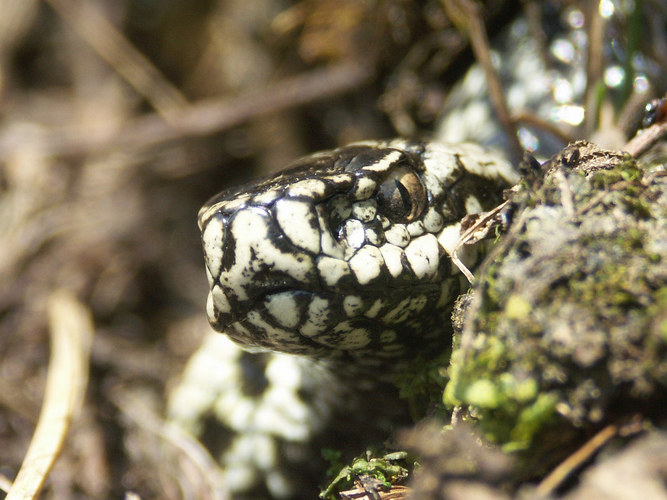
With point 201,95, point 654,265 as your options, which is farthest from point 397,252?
point 201,95

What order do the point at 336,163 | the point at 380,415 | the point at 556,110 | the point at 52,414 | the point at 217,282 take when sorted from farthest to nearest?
the point at 556,110, the point at 52,414, the point at 380,415, the point at 336,163, the point at 217,282

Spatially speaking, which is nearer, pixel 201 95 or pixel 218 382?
pixel 218 382

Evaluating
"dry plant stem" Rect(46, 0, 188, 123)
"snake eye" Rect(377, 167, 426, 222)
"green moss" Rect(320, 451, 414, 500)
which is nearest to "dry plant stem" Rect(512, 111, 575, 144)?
"snake eye" Rect(377, 167, 426, 222)

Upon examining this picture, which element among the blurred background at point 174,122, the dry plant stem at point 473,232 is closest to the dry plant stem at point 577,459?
the dry plant stem at point 473,232

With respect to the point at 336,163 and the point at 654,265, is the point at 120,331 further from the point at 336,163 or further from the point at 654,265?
the point at 654,265

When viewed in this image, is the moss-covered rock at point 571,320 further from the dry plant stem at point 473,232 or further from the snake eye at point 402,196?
the snake eye at point 402,196
